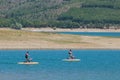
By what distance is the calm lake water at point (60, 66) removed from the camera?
66.9 metres

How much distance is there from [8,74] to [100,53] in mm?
35301

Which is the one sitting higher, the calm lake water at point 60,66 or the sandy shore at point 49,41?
the calm lake water at point 60,66

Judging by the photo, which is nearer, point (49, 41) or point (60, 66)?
point (60, 66)

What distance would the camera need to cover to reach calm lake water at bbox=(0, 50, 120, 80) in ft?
219

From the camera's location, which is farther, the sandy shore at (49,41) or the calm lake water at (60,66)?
the sandy shore at (49,41)

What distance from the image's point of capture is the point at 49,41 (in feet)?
381

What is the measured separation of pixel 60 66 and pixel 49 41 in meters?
36.6

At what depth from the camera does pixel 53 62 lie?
85438mm

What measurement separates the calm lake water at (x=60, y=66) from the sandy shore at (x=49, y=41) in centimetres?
464

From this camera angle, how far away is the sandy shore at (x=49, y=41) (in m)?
112

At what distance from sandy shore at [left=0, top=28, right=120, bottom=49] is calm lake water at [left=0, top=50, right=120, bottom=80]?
15.2ft

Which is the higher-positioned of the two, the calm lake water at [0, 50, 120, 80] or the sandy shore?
the calm lake water at [0, 50, 120, 80]

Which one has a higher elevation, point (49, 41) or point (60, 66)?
point (60, 66)

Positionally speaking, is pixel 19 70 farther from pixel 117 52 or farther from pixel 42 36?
pixel 42 36
